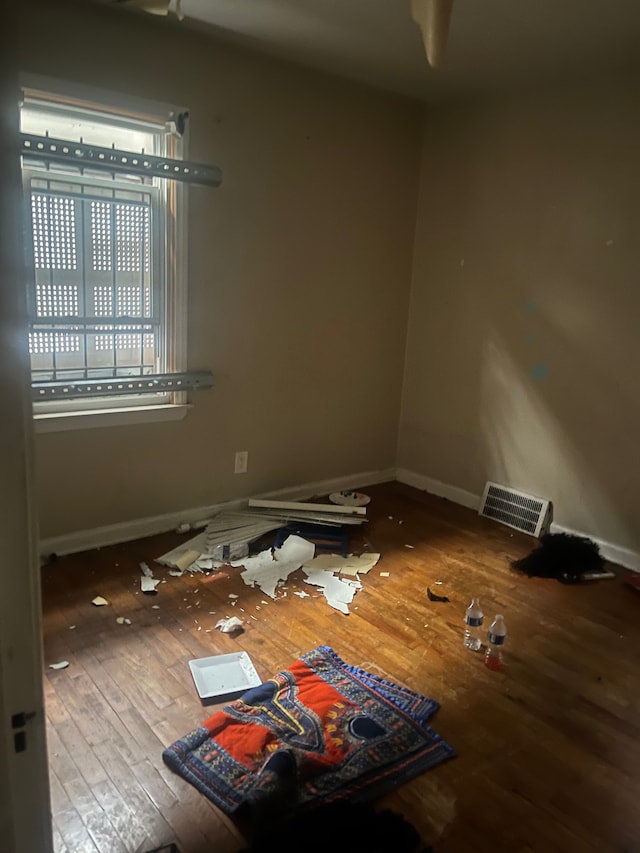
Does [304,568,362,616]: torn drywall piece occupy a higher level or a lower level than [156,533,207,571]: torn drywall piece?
lower

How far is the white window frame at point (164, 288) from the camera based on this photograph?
2596mm

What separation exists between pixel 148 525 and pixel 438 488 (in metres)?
1.80

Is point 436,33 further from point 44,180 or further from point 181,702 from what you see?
point 181,702

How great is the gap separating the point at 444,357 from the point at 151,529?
1.98 metres

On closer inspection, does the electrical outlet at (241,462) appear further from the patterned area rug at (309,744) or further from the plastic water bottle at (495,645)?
the plastic water bottle at (495,645)

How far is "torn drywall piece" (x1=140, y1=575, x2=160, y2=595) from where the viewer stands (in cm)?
263

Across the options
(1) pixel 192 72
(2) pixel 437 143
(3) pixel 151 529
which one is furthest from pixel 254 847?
(2) pixel 437 143

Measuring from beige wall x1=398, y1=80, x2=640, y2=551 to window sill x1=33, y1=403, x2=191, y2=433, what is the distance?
1.67 m

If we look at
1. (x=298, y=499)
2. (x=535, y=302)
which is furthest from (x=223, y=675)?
(x=535, y=302)

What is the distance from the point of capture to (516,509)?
3.56 meters

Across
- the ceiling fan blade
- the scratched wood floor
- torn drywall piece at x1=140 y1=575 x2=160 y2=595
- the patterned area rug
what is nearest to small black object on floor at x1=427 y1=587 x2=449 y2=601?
the scratched wood floor

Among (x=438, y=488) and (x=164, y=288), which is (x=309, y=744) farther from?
(x=438, y=488)

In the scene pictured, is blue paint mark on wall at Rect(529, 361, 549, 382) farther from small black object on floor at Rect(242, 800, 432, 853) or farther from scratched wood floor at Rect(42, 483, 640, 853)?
small black object on floor at Rect(242, 800, 432, 853)

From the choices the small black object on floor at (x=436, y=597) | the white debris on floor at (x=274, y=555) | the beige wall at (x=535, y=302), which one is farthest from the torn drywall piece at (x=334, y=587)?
the beige wall at (x=535, y=302)
